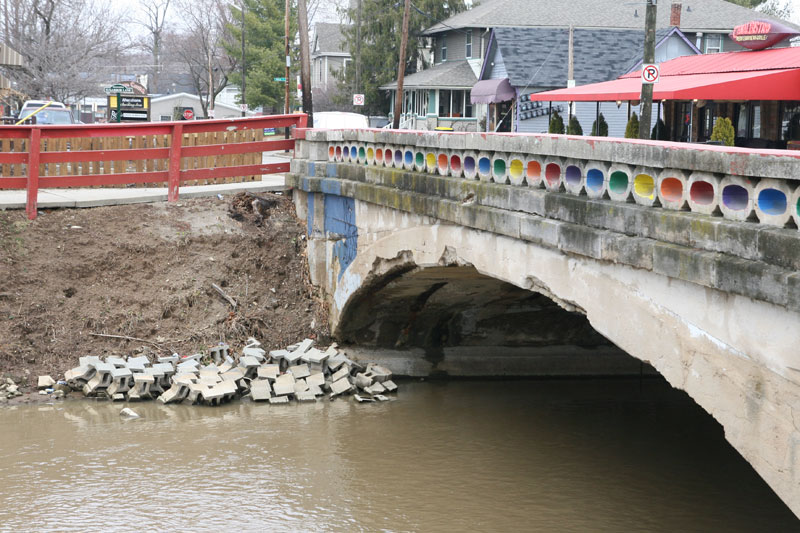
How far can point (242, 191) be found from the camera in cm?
1509

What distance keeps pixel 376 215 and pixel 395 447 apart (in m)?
2.86

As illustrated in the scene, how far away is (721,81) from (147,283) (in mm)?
9975

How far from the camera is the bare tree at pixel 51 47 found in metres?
41.8

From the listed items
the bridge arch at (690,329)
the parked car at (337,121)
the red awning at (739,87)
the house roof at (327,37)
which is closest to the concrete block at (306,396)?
the bridge arch at (690,329)

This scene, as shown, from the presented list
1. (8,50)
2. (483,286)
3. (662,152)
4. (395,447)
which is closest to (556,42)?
(8,50)

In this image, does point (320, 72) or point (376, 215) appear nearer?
point (376, 215)

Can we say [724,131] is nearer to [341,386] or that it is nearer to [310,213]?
[310,213]

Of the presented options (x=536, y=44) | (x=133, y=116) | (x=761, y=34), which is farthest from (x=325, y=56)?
(x=761, y=34)

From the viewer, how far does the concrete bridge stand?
5316 mm

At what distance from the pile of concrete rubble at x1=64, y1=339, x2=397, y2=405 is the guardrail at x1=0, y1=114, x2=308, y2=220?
3031 millimetres

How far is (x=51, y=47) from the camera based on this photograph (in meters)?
41.8

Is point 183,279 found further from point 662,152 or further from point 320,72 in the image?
point 320,72

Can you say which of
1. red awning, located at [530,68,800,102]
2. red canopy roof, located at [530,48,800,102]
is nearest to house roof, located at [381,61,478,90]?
red canopy roof, located at [530,48,800,102]

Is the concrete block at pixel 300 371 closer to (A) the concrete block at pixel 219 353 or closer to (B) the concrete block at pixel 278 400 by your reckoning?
(B) the concrete block at pixel 278 400
